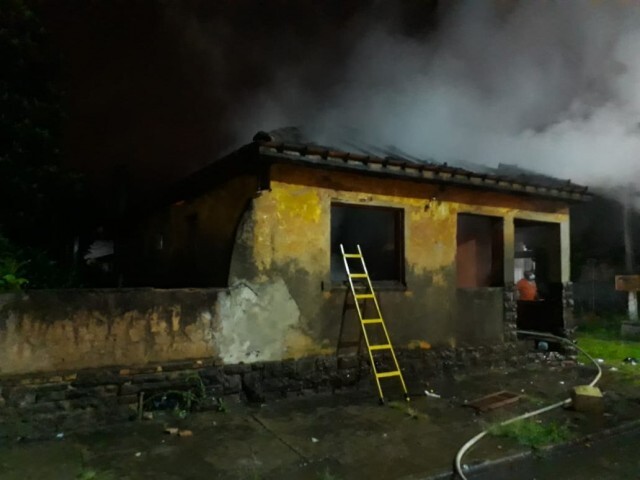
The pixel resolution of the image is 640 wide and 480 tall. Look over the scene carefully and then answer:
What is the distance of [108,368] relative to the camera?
579cm

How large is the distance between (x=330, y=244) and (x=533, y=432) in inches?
167

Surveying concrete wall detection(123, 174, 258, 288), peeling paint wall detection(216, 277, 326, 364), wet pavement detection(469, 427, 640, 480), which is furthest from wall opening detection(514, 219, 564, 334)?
concrete wall detection(123, 174, 258, 288)

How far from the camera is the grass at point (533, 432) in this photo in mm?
5379

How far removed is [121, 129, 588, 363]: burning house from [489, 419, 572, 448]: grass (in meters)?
2.52

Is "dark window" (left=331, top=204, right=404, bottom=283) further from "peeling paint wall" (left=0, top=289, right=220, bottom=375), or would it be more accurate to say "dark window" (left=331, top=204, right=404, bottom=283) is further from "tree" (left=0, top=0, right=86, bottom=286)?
"tree" (left=0, top=0, right=86, bottom=286)

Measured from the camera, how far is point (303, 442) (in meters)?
5.31

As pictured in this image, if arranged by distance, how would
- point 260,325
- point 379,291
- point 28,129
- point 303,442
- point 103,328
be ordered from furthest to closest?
point 28,129 < point 379,291 < point 260,325 < point 103,328 < point 303,442

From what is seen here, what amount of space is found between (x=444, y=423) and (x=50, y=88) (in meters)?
9.79

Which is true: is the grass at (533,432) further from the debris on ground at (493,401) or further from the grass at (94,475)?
the grass at (94,475)

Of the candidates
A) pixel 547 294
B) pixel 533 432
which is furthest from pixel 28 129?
pixel 547 294

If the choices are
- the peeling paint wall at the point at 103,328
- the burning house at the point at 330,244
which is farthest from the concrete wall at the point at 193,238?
the peeling paint wall at the point at 103,328

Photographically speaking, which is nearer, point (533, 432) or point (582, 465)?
point (582, 465)

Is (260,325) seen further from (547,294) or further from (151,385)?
(547,294)

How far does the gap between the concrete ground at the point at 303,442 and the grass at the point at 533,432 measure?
0.17 metres
